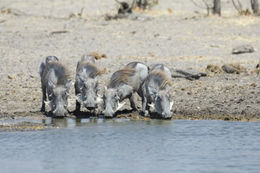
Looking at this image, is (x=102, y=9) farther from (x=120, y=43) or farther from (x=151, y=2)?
(x=120, y=43)

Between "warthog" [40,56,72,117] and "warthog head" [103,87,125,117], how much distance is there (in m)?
0.69

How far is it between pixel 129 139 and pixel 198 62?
6.87 metres

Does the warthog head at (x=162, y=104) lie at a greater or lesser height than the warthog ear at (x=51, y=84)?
lesser

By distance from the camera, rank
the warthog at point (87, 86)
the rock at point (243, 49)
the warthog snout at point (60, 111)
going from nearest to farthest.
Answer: the warthog snout at point (60, 111)
the warthog at point (87, 86)
the rock at point (243, 49)

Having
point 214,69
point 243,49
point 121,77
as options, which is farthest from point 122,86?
point 243,49

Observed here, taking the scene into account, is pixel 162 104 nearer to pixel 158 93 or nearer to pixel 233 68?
pixel 158 93

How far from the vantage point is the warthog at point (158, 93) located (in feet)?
44.0

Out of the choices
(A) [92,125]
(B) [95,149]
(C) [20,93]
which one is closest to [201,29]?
(C) [20,93]

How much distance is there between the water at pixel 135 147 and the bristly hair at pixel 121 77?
743 mm

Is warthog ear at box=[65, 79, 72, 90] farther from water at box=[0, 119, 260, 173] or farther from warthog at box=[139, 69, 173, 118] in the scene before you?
warthog at box=[139, 69, 173, 118]

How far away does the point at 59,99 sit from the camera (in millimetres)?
13586

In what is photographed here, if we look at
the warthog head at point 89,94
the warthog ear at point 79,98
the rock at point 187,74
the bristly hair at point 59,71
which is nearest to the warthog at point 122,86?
the warthog head at point 89,94

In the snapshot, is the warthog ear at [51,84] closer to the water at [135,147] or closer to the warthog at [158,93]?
the water at [135,147]

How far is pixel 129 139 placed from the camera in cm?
1208
